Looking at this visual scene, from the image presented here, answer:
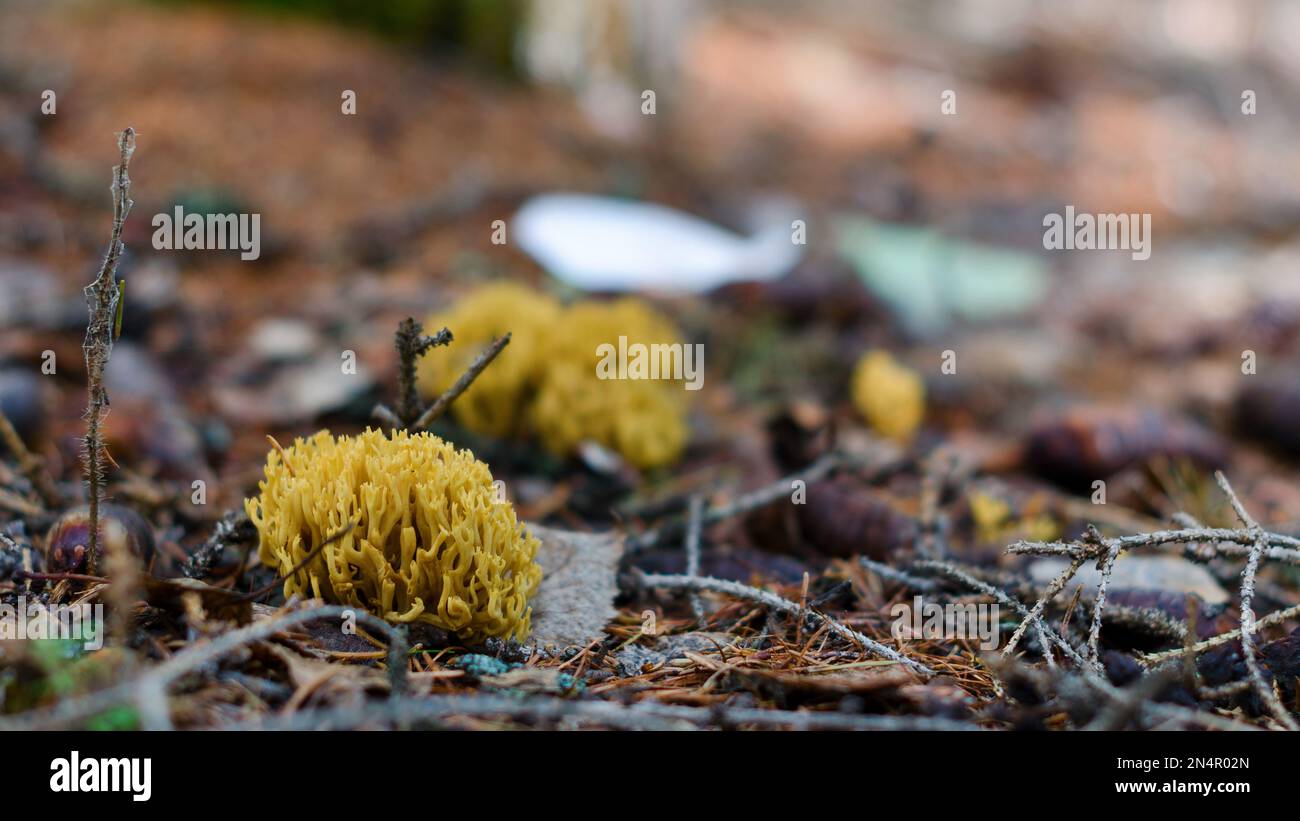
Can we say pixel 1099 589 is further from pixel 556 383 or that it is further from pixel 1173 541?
pixel 556 383

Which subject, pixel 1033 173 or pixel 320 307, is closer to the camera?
pixel 320 307

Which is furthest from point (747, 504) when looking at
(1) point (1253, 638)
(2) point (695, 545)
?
(1) point (1253, 638)

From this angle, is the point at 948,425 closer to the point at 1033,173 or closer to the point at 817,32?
the point at 1033,173

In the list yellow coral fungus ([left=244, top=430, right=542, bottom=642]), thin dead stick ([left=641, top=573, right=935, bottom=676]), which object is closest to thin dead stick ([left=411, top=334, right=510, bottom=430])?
yellow coral fungus ([left=244, top=430, right=542, bottom=642])

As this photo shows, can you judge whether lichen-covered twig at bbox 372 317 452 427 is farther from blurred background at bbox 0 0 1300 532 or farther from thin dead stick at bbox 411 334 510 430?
blurred background at bbox 0 0 1300 532

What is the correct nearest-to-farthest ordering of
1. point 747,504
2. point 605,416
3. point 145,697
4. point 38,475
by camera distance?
point 145,697 → point 38,475 → point 747,504 → point 605,416
